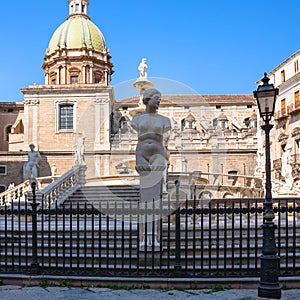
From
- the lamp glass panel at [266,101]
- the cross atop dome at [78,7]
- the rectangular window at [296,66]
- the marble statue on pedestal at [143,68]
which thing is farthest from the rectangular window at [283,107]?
the lamp glass panel at [266,101]

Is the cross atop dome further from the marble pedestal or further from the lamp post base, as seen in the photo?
the lamp post base

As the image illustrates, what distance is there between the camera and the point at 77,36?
4944 centimetres

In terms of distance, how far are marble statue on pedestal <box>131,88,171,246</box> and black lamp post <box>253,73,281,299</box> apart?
5.38ft

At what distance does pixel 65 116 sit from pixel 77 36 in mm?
13092

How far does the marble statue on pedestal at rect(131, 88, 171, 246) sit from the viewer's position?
7.12 metres

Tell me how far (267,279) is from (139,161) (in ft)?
8.60

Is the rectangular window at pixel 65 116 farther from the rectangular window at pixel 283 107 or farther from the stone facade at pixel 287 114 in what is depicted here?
the rectangular window at pixel 283 107

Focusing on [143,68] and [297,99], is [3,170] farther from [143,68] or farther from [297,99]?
[143,68]

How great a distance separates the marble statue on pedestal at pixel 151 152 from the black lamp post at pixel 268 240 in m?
1.64

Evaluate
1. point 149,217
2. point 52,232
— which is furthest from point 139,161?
point 52,232

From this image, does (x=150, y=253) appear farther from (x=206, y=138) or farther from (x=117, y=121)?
(x=117, y=121)

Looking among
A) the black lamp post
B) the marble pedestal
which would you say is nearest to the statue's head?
the marble pedestal

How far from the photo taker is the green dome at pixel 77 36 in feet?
161

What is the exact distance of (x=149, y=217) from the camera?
23.7 ft
